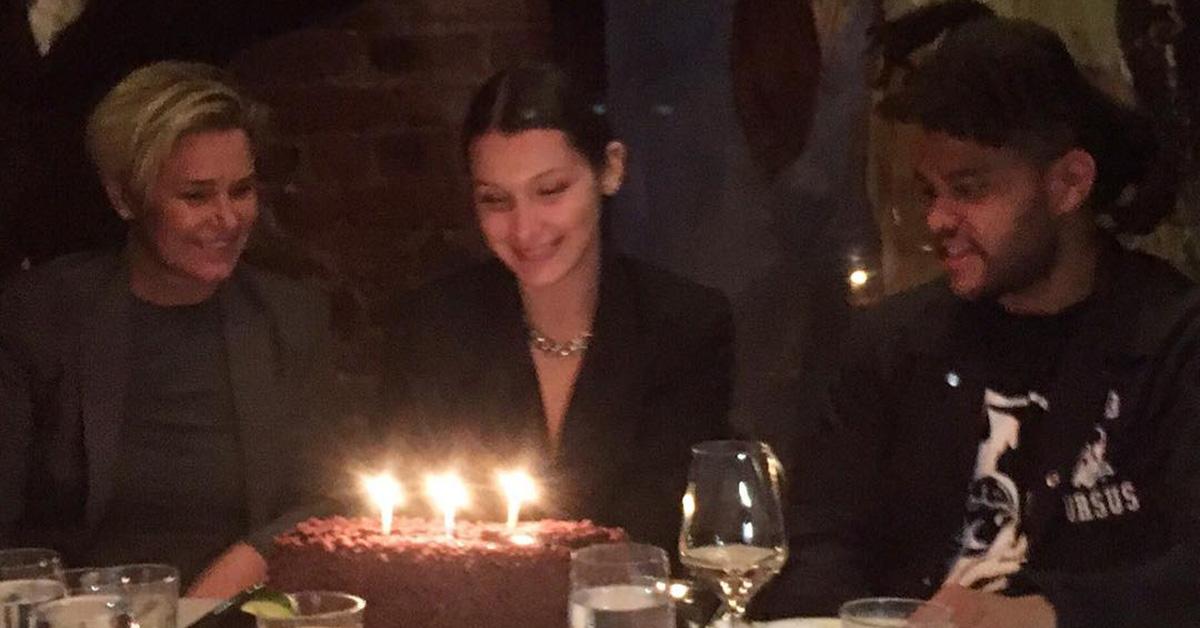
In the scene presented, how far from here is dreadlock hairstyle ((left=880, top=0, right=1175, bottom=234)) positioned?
183 cm

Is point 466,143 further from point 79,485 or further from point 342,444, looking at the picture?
point 79,485

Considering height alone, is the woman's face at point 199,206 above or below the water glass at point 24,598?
above

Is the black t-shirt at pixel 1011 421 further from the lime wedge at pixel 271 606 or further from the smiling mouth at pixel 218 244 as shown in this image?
the smiling mouth at pixel 218 244

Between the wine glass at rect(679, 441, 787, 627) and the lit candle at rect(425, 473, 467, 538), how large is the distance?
0.83 feet

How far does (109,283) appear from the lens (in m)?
2.21

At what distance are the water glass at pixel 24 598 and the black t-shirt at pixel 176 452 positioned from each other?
0.76m

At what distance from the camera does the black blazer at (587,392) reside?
205 cm

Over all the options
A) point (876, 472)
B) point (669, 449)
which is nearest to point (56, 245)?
point (669, 449)

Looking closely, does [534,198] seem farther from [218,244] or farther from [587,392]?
[218,244]

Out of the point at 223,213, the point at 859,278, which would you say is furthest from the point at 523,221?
the point at 859,278

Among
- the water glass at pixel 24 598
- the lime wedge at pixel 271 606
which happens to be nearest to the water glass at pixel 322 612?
the lime wedge at pixel 271 606

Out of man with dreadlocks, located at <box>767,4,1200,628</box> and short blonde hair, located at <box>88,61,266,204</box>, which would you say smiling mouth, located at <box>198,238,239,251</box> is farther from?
man with dreadlocks, located at <box>767,4,1200,628</box>

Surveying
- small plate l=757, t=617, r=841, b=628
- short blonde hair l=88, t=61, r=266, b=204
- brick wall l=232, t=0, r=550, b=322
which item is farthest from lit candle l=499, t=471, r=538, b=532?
brick wall l=232, t=0, r=550, b=322

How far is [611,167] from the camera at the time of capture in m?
2.14
